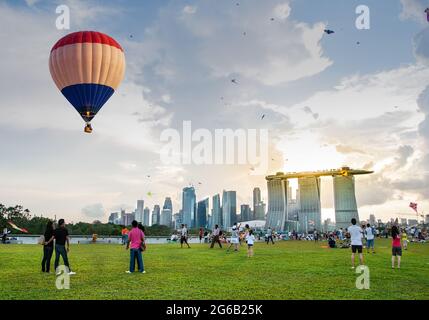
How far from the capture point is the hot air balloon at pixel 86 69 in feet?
98.8

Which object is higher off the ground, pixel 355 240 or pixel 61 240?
pixel 61 240

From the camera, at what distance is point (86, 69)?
30109mm

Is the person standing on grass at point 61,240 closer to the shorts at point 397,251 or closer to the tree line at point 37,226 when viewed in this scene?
the shorts at point 397,251

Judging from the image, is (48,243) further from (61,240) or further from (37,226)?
(37,226)

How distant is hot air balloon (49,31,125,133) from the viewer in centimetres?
3012

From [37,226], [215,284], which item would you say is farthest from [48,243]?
[37,226]

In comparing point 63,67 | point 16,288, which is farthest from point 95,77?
point 16,288

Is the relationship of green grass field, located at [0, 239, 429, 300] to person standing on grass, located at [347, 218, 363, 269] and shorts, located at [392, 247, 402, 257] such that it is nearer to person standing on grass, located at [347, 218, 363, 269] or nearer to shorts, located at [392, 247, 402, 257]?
shorts, located at [392, 247, 402, 257]

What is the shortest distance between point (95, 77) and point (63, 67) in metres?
2.56

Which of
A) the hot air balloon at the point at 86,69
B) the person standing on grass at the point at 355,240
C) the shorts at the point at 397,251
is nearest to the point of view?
the person standing on grass at the point at 355,240

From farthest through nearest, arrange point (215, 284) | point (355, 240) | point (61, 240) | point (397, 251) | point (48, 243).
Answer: point (397, 251), point (355, 240), point (48, 243), point (61, 240), point (215, 284)

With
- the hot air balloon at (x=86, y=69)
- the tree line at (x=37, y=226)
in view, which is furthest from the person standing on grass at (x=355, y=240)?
the tree line at (x=37, y=226)
